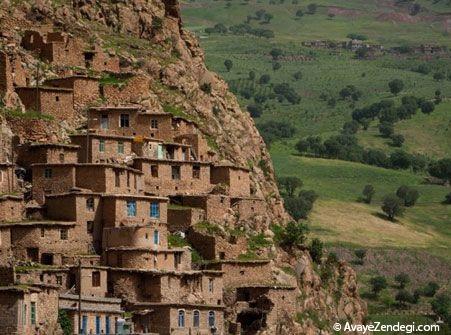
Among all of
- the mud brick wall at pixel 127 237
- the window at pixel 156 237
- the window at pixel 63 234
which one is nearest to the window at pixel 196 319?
the mud brick wall at pixel 127 237

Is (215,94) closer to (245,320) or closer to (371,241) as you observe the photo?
(245,320)

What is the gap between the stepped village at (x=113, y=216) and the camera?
10325 cm

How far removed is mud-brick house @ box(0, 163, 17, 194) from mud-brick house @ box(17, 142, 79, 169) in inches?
74.5

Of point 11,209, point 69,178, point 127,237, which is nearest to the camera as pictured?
point 11,209

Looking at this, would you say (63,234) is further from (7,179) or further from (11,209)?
(7,179)

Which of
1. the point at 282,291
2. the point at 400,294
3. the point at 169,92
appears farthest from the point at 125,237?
the point at 400,294

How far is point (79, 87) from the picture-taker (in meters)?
118

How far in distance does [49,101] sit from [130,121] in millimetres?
5273

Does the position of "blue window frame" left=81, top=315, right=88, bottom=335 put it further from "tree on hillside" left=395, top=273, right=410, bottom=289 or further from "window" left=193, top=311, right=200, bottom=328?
"tree on hillside" left=395, top=273, right=410, bottom=289

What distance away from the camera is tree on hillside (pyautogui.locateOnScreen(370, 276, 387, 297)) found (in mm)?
175375

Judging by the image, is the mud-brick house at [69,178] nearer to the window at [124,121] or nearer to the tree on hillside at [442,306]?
the window at [124,121]

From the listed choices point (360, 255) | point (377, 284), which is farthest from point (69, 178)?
point (360, 255)

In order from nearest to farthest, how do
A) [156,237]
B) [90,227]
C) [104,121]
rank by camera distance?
[90,227] < [156,237] < [104,121]

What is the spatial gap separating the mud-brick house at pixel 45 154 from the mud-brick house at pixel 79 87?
648 centimetres
